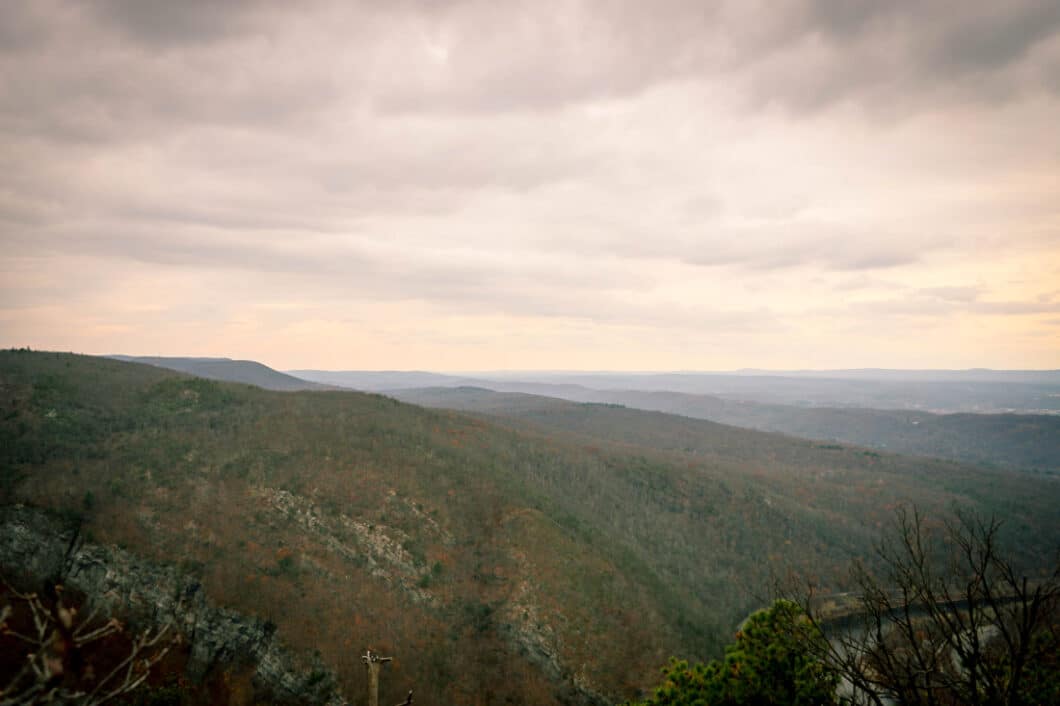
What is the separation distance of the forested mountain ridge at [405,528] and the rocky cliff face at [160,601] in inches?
40.1

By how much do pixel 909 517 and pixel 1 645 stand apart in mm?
117494

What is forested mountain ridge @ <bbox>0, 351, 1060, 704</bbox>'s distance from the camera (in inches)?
1432

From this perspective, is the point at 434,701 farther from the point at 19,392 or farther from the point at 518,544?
the point at 19,392

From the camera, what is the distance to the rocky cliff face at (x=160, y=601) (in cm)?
3003

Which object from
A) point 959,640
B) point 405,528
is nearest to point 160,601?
point 405,528

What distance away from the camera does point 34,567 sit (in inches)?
1241

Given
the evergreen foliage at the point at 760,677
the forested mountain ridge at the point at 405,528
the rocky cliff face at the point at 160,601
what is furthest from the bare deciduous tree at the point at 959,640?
the rocky cliff face at the point at 160,601

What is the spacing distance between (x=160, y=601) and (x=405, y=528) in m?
19.7

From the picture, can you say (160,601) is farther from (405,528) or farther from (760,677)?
(760,677)

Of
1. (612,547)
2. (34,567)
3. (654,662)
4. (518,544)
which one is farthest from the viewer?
(612,547)

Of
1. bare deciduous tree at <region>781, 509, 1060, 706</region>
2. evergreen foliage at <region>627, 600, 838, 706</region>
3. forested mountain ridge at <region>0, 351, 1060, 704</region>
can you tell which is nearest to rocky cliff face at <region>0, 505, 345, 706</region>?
forested mountain ridge at <region>0, 351, 1060, 704</region>

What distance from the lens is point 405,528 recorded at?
47.6 meters

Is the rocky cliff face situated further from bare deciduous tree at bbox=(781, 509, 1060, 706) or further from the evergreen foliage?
bare deciduous tree at bbox=(781, 509, 1060, 706)

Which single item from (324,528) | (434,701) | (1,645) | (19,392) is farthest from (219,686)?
(19,392)
